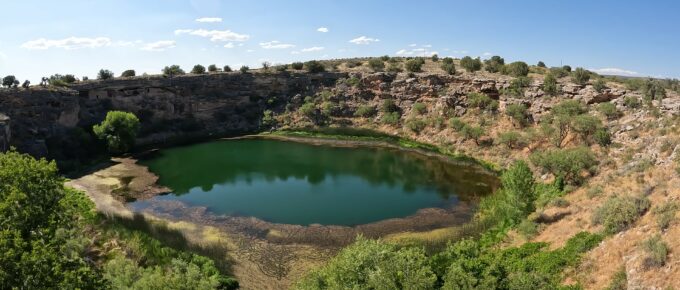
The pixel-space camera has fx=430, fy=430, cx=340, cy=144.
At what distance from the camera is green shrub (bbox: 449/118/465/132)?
2549 inches

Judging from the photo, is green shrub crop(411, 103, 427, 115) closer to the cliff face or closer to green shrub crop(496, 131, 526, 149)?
green shrub crop(496, 131, 526, 149)

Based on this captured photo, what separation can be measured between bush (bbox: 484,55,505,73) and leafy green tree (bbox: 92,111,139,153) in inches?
2442

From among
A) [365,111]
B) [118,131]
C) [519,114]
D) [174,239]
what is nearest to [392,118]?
[365,111]

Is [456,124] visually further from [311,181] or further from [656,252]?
[656,252]

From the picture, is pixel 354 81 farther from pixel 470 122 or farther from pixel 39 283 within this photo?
pixel 39 283

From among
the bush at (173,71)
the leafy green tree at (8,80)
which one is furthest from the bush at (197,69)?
the leafy green tree at (8,80)

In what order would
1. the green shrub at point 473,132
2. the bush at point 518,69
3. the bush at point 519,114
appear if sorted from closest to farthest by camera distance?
the green shrub at point 473,132 < the bush at point 519,114 < the bush at point 518,69

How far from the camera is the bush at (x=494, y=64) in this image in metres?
80.0

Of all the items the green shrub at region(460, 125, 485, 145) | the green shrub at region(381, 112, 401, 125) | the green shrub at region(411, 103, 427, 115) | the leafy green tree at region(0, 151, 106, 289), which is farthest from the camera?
the green shrub at region(381, 112, 401, 125)

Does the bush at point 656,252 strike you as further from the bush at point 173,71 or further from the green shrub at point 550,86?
the bush at point 173,71

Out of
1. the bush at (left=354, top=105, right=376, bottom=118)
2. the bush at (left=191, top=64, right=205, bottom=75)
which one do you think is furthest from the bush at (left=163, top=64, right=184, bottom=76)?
the bush at (left=354, top=105, right=376, bottom=118)

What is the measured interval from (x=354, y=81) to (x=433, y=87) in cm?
1697

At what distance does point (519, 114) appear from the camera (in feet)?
200

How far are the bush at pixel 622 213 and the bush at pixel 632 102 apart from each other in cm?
3073
